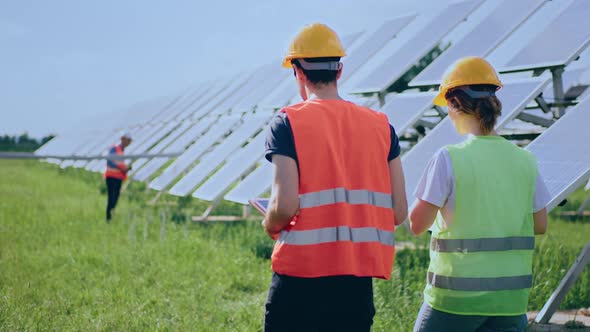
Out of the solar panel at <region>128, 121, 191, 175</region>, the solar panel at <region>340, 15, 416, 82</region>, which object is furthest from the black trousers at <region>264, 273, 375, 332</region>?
Result: the solar panel at <region>128, 121, 191, 175</region>

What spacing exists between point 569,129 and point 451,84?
2.20m

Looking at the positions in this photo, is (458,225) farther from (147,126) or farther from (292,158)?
(147,126)

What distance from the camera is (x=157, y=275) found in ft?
21.4

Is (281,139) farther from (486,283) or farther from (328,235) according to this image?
(486,283)

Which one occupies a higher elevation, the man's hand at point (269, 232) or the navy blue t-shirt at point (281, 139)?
the navy blue t-shirt at point (281, 139)

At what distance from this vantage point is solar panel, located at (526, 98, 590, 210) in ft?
13.1

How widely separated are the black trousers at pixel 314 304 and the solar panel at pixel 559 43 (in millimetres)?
4052

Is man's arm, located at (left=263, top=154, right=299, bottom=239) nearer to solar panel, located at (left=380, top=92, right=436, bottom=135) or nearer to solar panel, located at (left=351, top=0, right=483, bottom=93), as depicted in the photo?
solar panel, located at (left=380, top=92, right=436, bottom=135)

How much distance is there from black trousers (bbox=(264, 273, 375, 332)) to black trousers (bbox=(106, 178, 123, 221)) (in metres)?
8.89

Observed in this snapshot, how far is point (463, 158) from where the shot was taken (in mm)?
2471

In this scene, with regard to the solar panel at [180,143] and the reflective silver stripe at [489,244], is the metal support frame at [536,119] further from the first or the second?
the solar panel at [180,143]

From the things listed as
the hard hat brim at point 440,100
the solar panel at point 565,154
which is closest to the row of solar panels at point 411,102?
the solar panel at point 565,154

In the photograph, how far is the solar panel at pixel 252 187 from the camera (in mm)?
6976

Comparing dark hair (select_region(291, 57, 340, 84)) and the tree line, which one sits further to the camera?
the tree line
